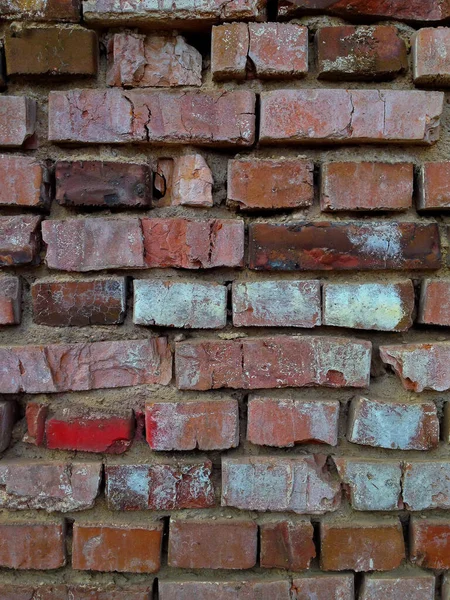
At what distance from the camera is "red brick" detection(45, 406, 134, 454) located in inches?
37.1

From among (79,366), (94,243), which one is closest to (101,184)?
(94,243)

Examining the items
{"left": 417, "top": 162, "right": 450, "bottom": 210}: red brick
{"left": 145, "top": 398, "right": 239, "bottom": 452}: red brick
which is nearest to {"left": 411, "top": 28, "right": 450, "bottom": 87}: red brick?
{"left": 417, "top": 162, "right": 450, "bottom": 210}: red brick

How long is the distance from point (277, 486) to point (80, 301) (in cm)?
50

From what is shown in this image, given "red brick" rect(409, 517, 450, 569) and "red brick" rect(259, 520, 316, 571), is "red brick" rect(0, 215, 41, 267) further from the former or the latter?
"red brick" rect(409, 517, 450, 569)

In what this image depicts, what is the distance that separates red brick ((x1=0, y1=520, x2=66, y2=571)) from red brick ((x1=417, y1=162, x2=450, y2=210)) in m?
0.91

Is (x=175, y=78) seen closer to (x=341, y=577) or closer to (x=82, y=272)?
(x=82, y=272)

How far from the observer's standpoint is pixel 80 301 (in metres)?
0.94

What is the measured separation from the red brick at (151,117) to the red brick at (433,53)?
0.05 meters

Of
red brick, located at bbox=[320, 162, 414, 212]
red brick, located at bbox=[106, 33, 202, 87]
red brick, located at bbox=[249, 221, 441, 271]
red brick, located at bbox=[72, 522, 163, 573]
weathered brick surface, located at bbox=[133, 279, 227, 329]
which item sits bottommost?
red brick, located at bbox=[72, 522, 163, 573]

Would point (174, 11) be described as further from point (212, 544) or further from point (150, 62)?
point (212, 544)

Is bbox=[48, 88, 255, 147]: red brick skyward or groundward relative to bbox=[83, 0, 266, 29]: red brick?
groundward

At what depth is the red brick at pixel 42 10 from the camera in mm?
947

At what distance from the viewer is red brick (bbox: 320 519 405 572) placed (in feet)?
3.06

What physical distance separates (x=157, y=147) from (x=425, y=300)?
58cm
